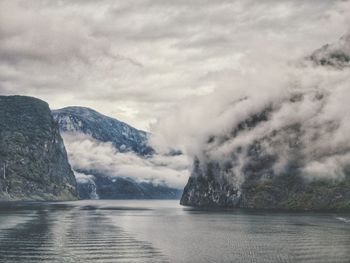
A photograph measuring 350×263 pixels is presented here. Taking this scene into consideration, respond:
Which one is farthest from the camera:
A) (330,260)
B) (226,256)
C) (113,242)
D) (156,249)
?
(113,242)

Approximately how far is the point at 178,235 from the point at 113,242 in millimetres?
29221

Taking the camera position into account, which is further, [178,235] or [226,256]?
[178,235]

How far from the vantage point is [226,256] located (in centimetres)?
10725

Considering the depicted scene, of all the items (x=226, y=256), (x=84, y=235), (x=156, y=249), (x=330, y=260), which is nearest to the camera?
(x=330, y=260)

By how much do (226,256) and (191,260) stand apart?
949 centimetres

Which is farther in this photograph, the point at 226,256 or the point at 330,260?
the point at 226,256

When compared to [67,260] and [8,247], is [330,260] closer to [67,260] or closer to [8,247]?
[67,260]

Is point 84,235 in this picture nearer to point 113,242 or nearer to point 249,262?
point 113,242

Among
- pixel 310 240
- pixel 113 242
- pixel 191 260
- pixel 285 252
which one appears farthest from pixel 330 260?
pixel 113 242

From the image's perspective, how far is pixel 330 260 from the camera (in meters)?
98.3

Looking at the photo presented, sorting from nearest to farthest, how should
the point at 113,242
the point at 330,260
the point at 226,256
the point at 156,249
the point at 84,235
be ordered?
the point at 330,260 < the point at 226,256 < the point at 156,249 < the point at 113,242 < the point at 84,235

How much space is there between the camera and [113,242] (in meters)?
131

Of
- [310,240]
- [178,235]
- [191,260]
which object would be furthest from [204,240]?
[191,260]

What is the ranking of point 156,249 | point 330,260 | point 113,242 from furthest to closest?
point 113,242 → point 156,249 → point 330,260
